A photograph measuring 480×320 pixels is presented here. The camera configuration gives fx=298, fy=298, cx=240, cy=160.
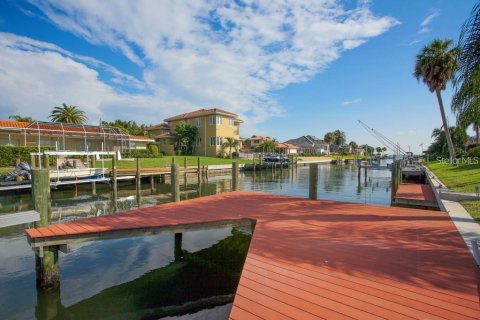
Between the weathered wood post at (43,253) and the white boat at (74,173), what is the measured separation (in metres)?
15.4

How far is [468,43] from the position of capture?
5598mm

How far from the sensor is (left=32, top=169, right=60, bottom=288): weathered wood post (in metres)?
6.57

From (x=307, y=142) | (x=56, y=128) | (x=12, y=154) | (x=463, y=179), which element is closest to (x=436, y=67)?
(x=463, y=179)

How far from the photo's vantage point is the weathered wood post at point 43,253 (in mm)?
6570

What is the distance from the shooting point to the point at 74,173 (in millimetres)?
21375

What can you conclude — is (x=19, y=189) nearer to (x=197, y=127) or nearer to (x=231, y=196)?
(x=231, y=196)

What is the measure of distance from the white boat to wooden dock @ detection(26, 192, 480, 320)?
50.8ft

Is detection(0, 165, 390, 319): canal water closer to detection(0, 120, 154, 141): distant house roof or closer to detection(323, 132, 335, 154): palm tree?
detection(0, 120, 154, 141): distant house roof

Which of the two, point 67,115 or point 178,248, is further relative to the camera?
point 67,115

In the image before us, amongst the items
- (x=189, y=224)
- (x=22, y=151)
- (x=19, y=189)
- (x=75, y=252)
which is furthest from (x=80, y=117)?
(x=189, y=224)

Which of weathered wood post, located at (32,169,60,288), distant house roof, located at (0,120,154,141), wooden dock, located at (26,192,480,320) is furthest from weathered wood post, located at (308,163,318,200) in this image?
distant house roof, located at (0,120,154,141)

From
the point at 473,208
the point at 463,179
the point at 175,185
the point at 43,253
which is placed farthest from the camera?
the point at 463,179

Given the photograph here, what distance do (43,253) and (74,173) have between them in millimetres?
16844

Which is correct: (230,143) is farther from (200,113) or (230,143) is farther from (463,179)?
(463,179)
